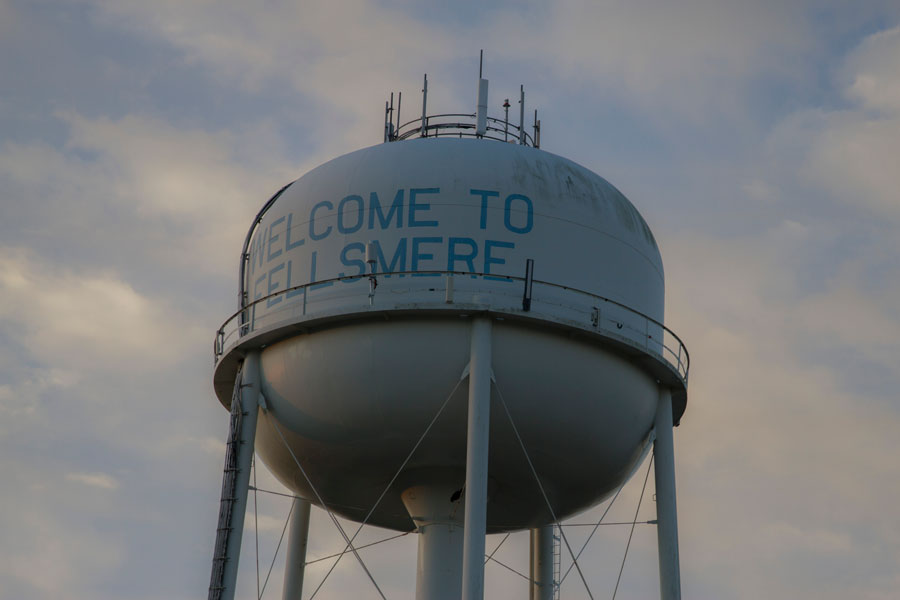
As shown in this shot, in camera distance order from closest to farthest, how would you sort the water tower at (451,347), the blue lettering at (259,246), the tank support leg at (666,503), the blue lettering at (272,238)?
the water tower at (451,347), the tank support leg at (666,503), the blue lettering at (272,238), the blue lettering at (259,246)

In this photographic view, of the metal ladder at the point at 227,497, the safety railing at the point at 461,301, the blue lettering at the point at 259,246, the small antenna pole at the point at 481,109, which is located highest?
the small antenna pole at the point at 481,109

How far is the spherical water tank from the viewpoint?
17.4 metres

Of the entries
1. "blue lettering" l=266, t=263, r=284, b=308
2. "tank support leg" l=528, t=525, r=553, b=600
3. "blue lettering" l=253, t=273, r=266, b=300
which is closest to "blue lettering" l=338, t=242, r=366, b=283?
"blue lettering" l=266, t=263, r=284, b=308

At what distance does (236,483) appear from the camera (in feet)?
59.6

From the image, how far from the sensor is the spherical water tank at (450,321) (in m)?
17.4

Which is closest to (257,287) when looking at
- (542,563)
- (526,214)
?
(526,214)

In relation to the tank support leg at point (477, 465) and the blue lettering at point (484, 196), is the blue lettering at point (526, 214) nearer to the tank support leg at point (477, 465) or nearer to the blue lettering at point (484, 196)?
the blue lettering at point (484, 196)

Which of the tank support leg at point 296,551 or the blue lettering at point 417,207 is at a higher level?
the blue lettering at point 417,207

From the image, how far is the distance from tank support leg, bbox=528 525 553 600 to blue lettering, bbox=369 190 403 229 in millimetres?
6149

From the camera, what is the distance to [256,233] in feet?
65.1

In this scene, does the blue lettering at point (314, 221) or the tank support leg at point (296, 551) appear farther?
the tank support leg at point (296, 551)

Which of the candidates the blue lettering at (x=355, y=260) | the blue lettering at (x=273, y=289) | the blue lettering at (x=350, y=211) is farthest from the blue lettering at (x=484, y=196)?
the blue lettering at (x=273, y=289)

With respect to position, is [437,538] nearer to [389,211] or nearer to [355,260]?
[355,260]

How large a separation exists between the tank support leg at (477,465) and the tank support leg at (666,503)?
9.94ft
